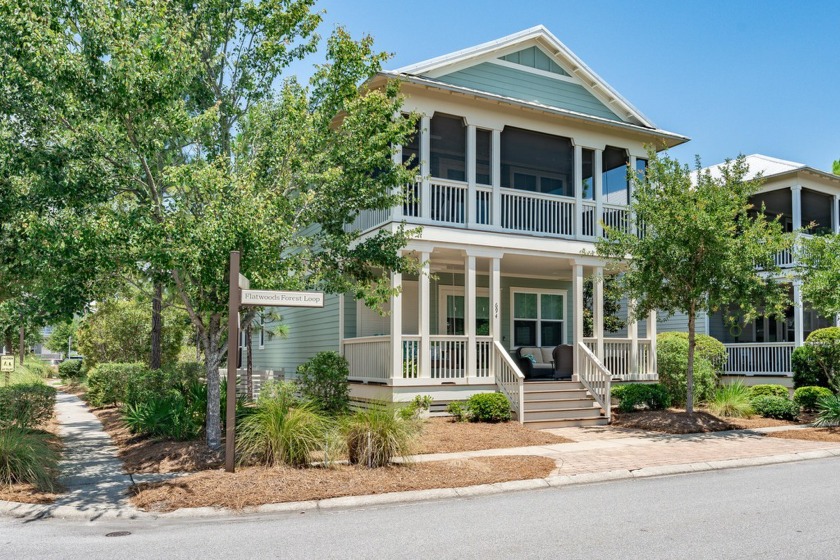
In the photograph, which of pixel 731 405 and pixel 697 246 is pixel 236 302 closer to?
pixel 697 246

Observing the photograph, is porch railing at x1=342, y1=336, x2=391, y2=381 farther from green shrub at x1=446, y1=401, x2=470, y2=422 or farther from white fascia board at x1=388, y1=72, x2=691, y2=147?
white fascia board at x1=388, y1=72, x2=691, y2=147

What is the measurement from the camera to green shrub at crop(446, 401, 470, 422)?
577 inches

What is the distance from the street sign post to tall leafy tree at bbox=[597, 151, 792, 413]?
8310mm

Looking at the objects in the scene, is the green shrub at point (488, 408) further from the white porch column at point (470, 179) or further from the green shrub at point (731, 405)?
the green shrub at point (731, 405)

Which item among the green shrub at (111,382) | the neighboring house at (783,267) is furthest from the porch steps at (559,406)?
the green shrub at (111,382)

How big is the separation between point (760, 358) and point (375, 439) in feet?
58.2

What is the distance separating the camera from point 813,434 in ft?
46.7

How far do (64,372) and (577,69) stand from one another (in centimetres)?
3181

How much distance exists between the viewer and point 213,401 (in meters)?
10.7

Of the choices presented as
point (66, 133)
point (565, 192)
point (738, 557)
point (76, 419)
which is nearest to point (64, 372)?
point (76, 419)

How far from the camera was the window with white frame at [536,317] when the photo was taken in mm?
19594

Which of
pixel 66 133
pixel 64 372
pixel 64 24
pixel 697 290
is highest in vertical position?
pixel 64 24

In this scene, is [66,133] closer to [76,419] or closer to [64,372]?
[76,419]

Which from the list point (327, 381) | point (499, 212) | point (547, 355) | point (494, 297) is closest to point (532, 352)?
point (547, 355)
